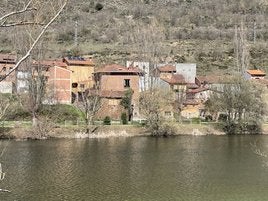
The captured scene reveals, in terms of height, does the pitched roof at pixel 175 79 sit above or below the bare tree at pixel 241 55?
below

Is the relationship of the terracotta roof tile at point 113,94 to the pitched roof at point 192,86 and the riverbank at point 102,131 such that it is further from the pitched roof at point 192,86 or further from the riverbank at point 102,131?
the pitched roof at point 192,86

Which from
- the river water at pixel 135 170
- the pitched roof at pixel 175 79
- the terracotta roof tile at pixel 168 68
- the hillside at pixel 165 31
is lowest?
the river water at pixel 135 170

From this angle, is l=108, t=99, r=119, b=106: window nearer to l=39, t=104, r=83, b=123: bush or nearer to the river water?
l=39, t=104, r=83, b=123: bush

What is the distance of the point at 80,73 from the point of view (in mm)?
80562

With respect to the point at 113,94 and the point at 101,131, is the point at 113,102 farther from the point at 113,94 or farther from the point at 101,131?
the point at 101,131

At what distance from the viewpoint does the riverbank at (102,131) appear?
53322 mm

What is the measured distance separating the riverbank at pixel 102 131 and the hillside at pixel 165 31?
13.1m

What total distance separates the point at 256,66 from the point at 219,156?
71.2m

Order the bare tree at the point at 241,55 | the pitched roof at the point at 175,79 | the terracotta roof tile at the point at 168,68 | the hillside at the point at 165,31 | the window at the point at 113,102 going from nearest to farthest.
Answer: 1. the window at the point at 113,102
2. the bare tree at the point at 241,55
3. the pitched roof at the point at 175,79
4. the terracotta roof tile at the point at 168,68
5. the hillside at the point at 165,31

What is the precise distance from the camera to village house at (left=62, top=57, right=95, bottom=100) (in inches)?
3027

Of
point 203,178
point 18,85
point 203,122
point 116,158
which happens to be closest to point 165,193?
point 203,178

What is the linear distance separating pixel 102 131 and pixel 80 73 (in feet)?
84.9

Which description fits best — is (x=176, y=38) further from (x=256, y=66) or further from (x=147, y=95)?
(x=147, y=95)

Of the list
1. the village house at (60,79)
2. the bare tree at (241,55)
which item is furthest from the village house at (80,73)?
the bare tree at (241,55)
